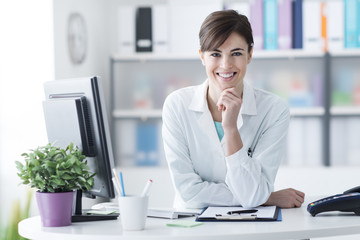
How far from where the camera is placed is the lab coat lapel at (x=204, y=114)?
6.38ft

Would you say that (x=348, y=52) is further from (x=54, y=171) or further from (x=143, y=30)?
(x=54, y=171)

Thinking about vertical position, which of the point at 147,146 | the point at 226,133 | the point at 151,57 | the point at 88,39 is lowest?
the point at 147,146

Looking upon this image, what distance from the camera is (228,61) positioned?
1.85 metres

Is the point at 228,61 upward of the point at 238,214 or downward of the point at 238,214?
upward

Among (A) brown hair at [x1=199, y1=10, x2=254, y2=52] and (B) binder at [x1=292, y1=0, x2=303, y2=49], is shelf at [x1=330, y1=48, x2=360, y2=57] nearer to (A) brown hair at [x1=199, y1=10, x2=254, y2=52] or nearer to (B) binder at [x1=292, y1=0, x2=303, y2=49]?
(B) binder at [x1=292, y1=0, x2=303, y2=49]

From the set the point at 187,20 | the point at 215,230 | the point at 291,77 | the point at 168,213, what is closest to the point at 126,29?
the point at 187,20

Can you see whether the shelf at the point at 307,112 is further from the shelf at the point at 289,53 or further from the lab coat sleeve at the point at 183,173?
the lab coat sleeve at the point at 183,173

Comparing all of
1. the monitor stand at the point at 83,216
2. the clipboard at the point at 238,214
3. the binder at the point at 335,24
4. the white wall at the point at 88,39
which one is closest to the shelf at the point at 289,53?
the binder at the point at 335,24

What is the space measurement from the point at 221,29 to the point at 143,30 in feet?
6.53

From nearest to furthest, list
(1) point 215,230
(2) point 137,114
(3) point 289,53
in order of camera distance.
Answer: (1) point 215,230
(3) point 289,53
(2) point 137,114

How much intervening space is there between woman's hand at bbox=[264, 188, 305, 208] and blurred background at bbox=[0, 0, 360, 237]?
74.2 inches

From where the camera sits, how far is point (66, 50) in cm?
331

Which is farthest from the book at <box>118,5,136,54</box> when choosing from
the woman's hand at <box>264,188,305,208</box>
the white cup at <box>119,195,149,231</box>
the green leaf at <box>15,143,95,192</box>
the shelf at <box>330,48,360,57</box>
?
the white cup at <box>119,195,149,231</box>

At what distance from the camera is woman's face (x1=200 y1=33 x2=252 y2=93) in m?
1.85
